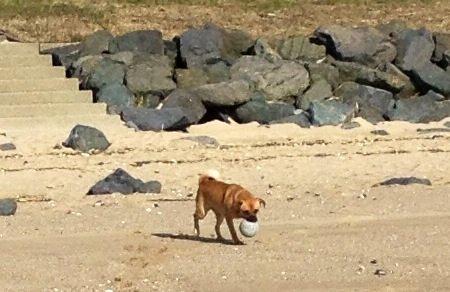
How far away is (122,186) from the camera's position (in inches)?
413

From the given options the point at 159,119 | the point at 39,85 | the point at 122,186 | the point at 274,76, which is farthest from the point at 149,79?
the point at 122,186

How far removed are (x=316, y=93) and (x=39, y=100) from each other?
3.44 meters

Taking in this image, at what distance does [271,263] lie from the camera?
7.59m

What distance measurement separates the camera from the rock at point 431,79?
16.5 metres

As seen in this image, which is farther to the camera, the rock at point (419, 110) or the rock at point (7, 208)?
the rock at point (419, 110)

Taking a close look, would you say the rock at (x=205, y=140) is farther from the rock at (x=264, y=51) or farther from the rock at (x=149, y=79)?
the rock at (x=264, y=51)

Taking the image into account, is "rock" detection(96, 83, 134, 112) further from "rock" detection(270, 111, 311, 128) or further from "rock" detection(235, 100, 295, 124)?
"rock" detection(270, 111, 311, 128)

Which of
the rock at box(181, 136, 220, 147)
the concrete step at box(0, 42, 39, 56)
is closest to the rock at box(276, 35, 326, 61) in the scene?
the concrete step at box(0, 42, 39, 56)

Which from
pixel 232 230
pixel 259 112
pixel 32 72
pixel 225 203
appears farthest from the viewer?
pixel 32 72

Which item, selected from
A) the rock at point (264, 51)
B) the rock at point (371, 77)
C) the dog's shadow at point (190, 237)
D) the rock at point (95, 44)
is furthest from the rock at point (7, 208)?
the rock at point (371, 77)

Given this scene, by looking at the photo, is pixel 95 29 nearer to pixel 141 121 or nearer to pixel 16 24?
pixel 16 24

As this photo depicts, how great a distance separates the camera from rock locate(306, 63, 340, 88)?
16.5 metres

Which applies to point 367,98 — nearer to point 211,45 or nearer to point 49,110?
point 211,45

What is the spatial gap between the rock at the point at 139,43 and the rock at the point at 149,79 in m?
0.89
